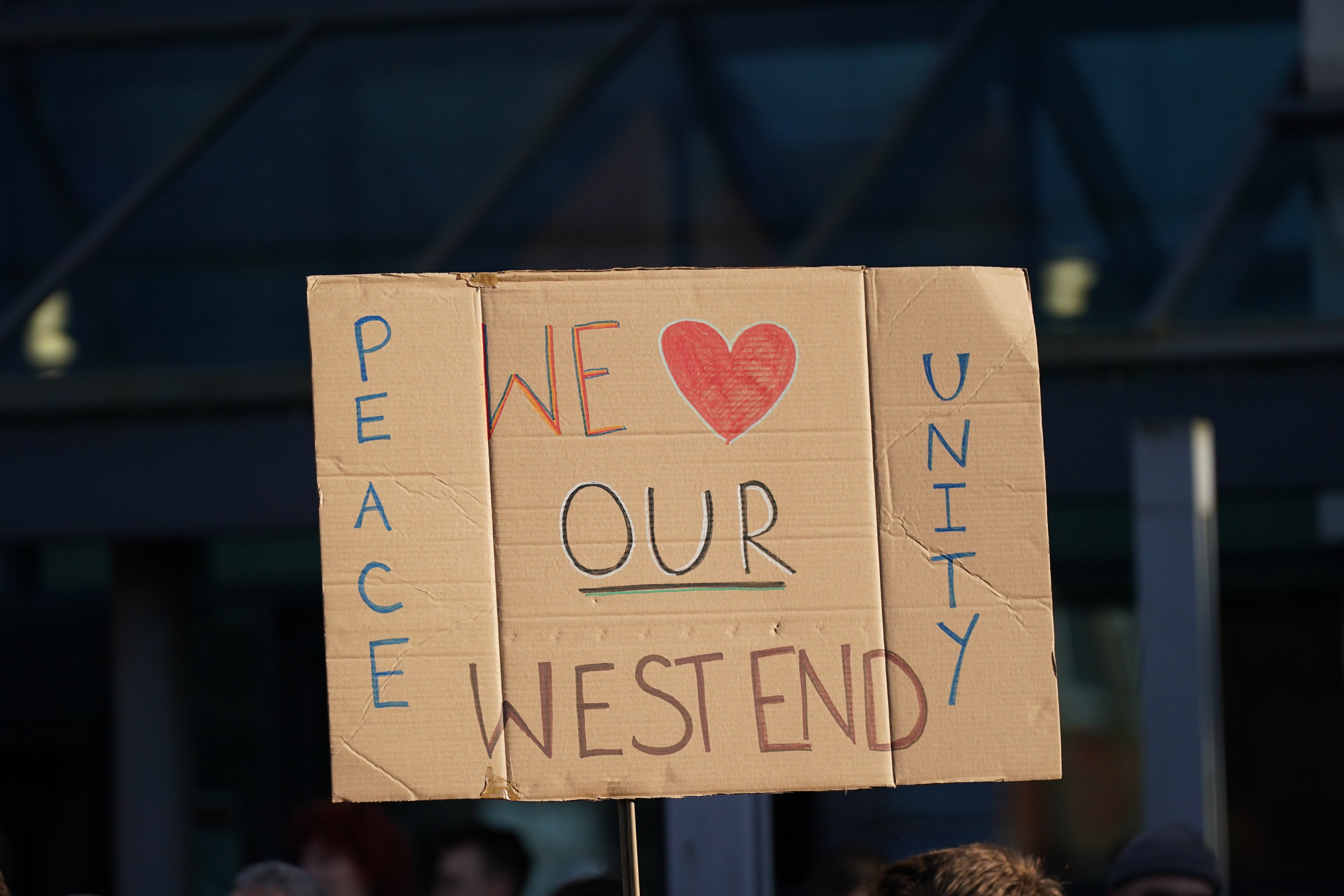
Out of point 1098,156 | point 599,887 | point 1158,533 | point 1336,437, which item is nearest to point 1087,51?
point 1098,156

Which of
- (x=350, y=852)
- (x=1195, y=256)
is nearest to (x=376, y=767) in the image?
(x=350, y=852)

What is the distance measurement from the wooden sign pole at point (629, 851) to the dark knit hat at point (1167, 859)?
1669mm

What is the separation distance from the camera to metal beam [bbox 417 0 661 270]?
19.0 feet

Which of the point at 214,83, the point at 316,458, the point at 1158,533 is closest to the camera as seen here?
the point at 316,458

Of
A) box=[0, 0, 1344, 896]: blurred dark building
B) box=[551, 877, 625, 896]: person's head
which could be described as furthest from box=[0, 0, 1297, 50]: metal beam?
box=[551, 877, 625, 896]: person's head

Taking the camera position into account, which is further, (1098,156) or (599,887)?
(1098,156)

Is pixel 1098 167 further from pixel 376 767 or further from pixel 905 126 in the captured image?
pixel 376 767

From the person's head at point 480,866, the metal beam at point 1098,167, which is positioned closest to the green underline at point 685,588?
the person's head at point 480,866

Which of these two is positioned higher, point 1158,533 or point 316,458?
point 316,458

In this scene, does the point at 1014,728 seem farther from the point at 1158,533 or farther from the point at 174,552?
the point at 174,552

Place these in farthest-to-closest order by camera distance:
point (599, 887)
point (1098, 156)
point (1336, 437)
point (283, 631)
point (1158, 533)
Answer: point (283, 631) → point (1098, 156) → point (1336, 437) → point (1158, 533) → point (599, 887)

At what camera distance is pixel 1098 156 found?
232 inches

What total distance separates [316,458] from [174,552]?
4.86 metres

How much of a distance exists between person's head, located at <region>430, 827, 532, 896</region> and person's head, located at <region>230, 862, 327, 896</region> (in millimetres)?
720
